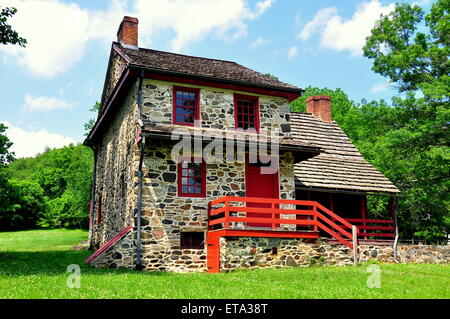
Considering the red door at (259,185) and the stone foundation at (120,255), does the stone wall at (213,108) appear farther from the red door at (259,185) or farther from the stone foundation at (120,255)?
the stone foundation at (120,255)

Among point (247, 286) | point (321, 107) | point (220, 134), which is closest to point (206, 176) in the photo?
point (220, 134)

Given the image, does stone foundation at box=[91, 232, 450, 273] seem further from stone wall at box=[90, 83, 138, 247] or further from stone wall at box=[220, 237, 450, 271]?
stone wall at box=[90, 83, 138, 247]

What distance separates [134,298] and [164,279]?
3090mm

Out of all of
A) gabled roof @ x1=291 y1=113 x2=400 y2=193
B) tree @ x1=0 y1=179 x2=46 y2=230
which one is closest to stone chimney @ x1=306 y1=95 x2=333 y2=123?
gabled roof @ x1=291 y1=113 x2=400 y2=193

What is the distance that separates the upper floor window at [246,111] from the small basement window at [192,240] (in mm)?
4121

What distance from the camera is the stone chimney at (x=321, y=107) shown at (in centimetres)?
2386

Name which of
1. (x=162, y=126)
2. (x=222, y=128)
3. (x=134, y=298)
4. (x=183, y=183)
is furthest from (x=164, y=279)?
(x=222, y=128)

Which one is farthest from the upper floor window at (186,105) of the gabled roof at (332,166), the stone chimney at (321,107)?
the stone chimney at (321,107)

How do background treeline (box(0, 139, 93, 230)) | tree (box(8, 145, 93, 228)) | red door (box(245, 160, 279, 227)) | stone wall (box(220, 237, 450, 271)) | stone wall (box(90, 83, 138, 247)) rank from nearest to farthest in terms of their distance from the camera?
stone wall (box(220, 237, 450, 271)) < stone wall (box(90, 83, 138, 247)) < red door (box(245, 160, 279, 227)) < tree (box(8, 145, 93, 228)) < background treeline (box(0, 139, 93, 230))

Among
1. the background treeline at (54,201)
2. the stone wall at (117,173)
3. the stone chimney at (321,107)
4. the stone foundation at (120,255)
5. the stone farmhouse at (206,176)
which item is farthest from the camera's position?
the background treeline at (54,201)

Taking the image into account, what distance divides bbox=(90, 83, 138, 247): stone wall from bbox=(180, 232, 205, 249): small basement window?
168 centimetres

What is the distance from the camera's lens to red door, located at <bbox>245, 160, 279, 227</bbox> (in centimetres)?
1555
